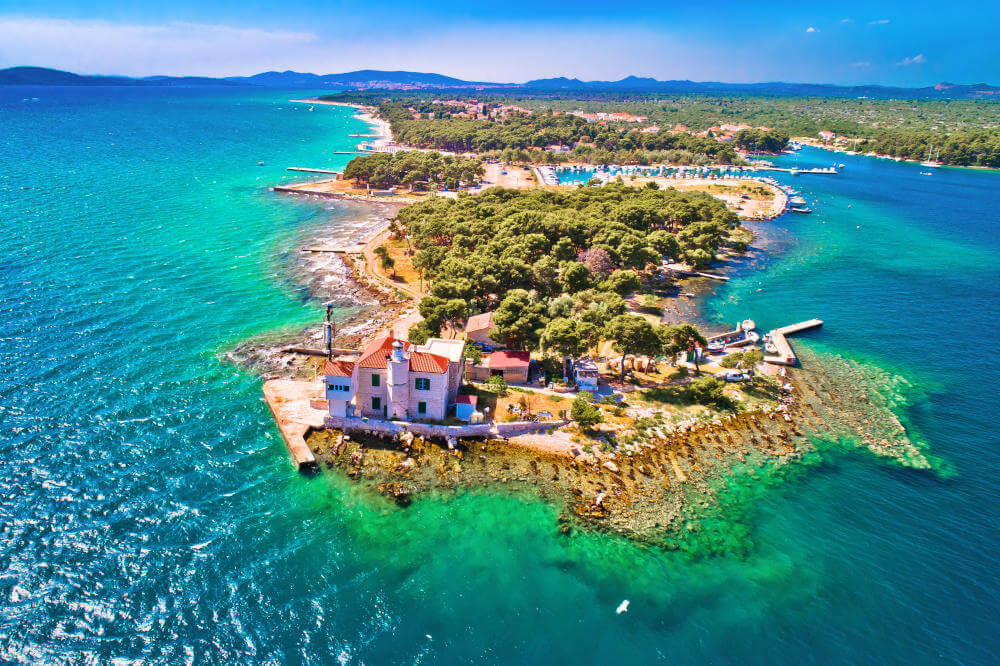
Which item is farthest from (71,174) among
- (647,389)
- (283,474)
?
(647,389)

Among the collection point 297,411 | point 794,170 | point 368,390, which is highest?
point 794,170

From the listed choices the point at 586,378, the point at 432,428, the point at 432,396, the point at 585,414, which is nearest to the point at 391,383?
the point at 432,396

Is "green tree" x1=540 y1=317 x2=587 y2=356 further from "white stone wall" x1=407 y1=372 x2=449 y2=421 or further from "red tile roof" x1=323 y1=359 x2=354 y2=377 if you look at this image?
"red tile roof" x1=323 y1=359 x2=354 y2=377

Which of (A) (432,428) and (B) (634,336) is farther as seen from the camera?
(B) (634,336)

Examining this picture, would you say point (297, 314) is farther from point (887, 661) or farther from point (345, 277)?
point (887, 661)

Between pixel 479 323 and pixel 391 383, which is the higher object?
pixel 479 323

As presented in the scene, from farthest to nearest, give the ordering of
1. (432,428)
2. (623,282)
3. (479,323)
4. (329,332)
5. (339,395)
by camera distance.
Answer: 1. (623,282)
2. (479,323)
3. (329,332)
4. (432,428)
5. (339,395)

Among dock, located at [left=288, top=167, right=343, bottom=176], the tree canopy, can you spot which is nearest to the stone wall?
the tree canopy

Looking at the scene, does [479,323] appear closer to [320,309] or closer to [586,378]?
[586,378]
